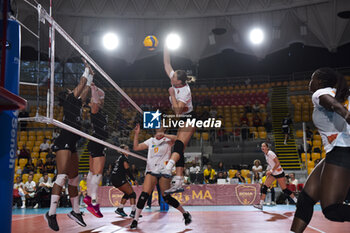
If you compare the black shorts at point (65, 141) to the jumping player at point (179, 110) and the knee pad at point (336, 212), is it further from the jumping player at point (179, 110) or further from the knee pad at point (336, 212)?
the knee pad at point (336, 212)

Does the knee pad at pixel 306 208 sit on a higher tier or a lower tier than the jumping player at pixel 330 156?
lower

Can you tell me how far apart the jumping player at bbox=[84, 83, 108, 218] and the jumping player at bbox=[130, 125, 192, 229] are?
31.9 inches

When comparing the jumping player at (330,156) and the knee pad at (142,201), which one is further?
the knee pad at (142,201)

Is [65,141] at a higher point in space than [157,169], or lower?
higher

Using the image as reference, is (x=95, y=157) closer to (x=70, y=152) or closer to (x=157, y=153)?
(x=157, y=153)

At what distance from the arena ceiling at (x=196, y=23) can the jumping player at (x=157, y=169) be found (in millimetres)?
17143

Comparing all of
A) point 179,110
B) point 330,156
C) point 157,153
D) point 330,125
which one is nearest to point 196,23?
point 157,153

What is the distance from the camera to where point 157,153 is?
23.3 feet

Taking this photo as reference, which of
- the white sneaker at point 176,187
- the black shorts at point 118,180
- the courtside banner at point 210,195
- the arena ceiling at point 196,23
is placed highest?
the arena ceiling at point 196,23

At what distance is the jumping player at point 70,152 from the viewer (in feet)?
17.7

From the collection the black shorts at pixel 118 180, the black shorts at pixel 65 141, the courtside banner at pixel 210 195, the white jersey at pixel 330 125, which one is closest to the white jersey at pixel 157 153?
the black shorts at pixel 65 141

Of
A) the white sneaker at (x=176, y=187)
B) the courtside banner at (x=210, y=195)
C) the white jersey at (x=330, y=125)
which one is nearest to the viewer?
the white jersey at (x=330, y=125)

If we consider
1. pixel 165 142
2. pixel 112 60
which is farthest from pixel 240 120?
pixel 165 142

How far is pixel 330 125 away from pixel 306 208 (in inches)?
35.1
